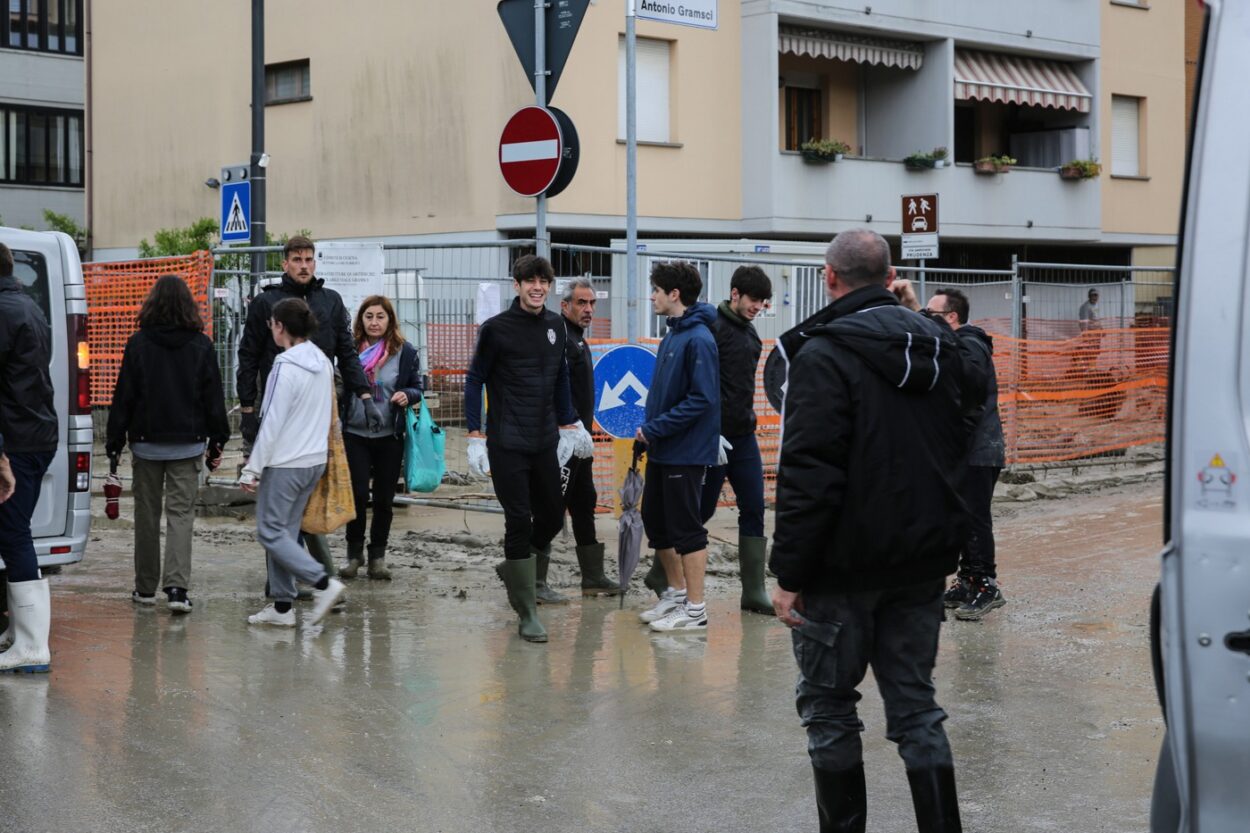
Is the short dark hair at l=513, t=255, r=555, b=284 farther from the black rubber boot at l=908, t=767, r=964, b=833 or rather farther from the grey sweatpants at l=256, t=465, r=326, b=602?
the black rubber boot at l=908, t=767, r=964, b=833

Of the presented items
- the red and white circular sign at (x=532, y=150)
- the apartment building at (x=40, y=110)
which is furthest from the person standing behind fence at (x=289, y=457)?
Answer: the apartment building at (x=40, y=110)

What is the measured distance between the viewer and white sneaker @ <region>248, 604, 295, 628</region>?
8727 mm

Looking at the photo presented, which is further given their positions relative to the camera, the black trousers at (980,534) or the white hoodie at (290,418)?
the black trousers at (980,534)

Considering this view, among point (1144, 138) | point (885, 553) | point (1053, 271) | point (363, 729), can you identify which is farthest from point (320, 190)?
point (885, 553)

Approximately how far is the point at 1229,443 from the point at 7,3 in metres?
40.5

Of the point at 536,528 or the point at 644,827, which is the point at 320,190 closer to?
the point at 536,528

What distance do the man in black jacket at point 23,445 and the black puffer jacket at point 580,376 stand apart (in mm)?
3019

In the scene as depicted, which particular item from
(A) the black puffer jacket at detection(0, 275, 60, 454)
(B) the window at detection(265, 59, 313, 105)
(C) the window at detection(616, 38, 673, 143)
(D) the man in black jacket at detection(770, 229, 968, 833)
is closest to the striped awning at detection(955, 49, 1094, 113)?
(C) the window at detection(616, 38, 673, 143)

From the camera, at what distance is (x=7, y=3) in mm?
38938

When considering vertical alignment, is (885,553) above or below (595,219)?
below

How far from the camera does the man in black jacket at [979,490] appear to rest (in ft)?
28.6

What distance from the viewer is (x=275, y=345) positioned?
9.80m

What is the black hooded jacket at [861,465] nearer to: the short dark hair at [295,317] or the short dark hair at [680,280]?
the short dark hair at [680,280]

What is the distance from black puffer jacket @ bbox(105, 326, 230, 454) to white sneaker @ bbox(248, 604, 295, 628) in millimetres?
1077
